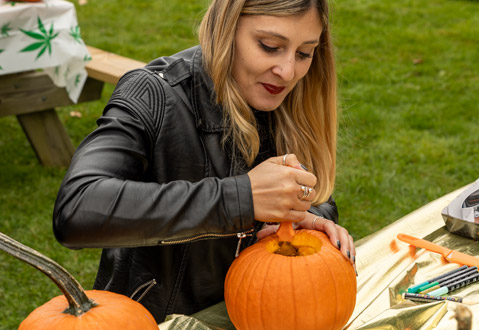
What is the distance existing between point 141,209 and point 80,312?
0.73 ft

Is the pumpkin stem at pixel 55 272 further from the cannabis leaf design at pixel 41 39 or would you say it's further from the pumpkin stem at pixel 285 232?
the cannabis leaf design at pixel 41 39

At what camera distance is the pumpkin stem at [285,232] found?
1.36 metres

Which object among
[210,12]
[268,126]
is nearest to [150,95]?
[210,12]

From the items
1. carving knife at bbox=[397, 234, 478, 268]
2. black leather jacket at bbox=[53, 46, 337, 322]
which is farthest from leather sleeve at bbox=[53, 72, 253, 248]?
carving knife at bbox=[397, 234, 478, 268]

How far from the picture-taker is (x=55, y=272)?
1038mm

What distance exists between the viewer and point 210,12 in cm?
162

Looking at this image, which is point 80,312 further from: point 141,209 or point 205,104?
point 205,104

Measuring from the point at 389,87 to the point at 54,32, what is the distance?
118 inches

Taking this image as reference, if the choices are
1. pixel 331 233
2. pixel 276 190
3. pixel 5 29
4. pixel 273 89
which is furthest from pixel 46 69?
pixel 276 190

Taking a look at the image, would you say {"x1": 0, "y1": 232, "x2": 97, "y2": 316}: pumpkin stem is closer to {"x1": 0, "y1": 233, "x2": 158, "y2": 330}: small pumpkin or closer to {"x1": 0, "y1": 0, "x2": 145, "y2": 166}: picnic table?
{"x1": 0, "y1": 233, "x2": 158, "y2": 330}: small pumpkin

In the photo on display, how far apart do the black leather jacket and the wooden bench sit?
2.19m

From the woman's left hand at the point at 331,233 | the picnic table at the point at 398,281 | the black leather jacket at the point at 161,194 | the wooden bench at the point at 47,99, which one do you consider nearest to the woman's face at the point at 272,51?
the black leather jacket at the point at 161,194

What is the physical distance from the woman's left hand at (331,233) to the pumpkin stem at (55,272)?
50 centimetres

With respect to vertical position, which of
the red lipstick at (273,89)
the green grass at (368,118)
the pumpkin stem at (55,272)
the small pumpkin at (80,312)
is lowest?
the green grass at (368,118)
